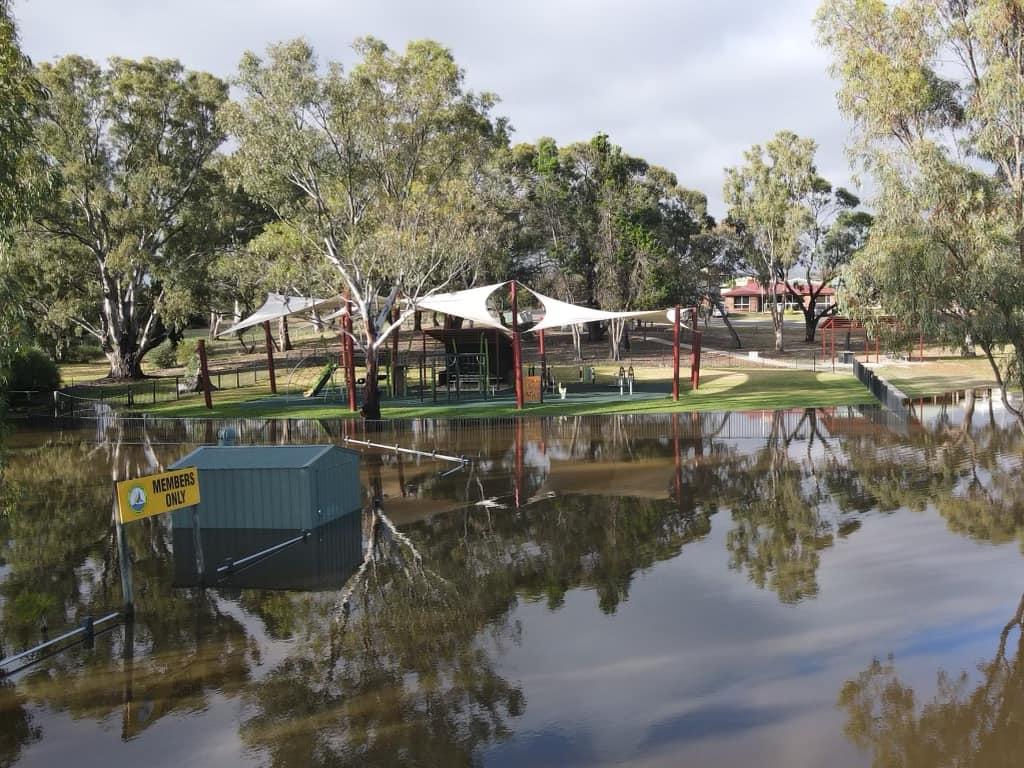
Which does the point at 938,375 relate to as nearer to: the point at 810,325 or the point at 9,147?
the point at 810,325

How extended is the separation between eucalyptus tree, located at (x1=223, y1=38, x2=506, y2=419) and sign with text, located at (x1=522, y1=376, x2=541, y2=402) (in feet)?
14.7

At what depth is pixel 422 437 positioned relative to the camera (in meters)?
22.1

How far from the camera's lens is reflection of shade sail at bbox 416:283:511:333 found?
2639 cm

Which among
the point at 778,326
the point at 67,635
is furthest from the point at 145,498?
the point at 778,326

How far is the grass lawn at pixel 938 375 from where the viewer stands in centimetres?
3136

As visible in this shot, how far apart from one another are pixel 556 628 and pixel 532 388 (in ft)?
66.1

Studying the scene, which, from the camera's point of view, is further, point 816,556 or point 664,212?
point 664,212

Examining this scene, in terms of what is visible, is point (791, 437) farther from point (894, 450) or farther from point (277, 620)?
point (277, 620)

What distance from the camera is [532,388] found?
28328 millimetres

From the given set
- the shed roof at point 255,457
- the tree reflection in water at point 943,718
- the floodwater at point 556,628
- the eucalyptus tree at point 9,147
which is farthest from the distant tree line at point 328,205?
the tree reflection in water at point 943,718

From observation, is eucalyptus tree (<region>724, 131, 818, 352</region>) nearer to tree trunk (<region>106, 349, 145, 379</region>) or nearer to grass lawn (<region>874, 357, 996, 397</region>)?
grass lawn (<region>874, 357, 996, 397</region>)

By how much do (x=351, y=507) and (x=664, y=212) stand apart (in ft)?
136

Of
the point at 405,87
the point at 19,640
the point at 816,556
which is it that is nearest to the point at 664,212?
the point at 405,87

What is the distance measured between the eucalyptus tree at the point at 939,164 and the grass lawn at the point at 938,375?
14.7 metres
